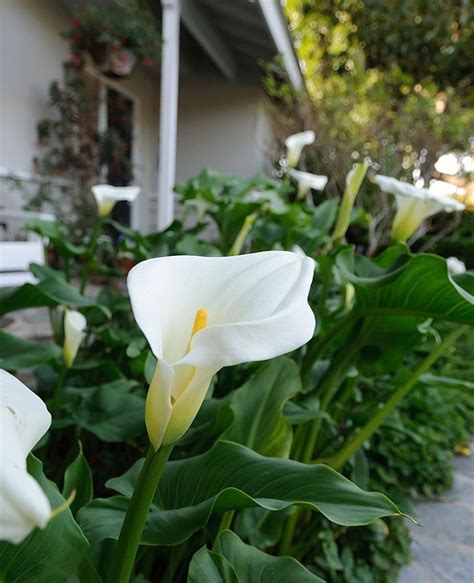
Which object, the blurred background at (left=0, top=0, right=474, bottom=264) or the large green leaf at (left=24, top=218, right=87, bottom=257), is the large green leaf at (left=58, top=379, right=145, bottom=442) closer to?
the large green leaf at (left=24, top=218, right=87, bottom=257)

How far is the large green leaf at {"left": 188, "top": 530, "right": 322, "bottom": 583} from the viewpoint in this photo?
698 millimetres

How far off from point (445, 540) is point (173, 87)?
11.9 feet

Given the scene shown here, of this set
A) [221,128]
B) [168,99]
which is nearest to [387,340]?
[168,99]

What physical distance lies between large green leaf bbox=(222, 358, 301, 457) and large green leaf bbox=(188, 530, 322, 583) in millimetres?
222

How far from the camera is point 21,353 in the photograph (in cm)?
123

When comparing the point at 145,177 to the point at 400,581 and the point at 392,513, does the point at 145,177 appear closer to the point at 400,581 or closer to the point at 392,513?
the point at 400,581

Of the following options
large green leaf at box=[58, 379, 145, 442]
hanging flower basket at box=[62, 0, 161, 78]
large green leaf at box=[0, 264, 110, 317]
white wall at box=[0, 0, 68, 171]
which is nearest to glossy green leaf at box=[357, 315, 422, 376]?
large green leaf at box=[58, 379, 145, 442]

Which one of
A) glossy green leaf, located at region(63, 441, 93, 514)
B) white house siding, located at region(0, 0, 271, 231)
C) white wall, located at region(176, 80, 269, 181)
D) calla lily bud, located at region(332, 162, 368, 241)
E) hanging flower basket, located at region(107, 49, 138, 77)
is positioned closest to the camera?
glossy green leaf, located at region(63, 441, 93, 514)

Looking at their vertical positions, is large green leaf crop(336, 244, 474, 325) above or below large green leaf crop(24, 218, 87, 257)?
above

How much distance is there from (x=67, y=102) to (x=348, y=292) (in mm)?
3792

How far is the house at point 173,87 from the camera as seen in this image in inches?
158

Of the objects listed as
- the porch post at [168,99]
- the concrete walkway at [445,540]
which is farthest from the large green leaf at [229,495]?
the porch post at [168,99]

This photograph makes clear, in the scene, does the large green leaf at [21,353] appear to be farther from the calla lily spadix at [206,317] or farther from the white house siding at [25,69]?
the white house siding at [25,69]

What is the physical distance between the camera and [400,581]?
1.46 m
